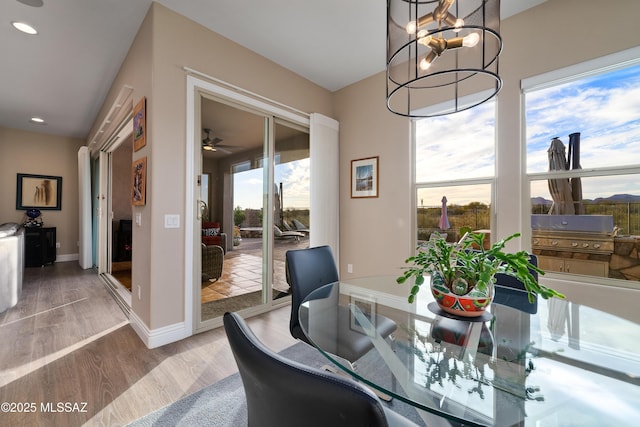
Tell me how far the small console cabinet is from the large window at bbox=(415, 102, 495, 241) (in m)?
6.86

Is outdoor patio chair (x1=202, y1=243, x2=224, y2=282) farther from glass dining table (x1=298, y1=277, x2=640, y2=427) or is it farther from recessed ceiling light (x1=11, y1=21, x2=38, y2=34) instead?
recessed ceiling light (x1=11, y1=21, x2=38, y2=34)

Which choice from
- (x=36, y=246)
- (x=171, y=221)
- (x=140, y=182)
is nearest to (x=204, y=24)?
(x=140, y=182)

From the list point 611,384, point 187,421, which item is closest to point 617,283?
point 611,384

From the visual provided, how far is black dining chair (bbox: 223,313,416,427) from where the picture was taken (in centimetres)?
38

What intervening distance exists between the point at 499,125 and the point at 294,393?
9.59 ft

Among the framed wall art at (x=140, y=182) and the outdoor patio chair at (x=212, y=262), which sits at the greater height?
the framed wall art at (x=140, y=182)

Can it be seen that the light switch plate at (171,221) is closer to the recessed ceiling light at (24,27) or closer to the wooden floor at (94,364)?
the wooden floor at (94,364)

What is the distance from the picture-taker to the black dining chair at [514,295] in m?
1.43

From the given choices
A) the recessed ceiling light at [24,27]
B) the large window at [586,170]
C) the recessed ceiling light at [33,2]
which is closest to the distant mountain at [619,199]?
the large window at [586,170]

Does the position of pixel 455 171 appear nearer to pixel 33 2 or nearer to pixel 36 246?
pixel 33 2

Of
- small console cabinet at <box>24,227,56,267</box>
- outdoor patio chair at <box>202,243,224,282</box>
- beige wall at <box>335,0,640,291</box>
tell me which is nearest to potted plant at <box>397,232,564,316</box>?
beige wall at <box>335,0,640,291</box>

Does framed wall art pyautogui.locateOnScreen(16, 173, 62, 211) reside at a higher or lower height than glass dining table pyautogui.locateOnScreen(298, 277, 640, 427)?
higher

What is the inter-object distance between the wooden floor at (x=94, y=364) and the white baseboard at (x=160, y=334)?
0.05 m

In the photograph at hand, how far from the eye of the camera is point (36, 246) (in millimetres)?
5082
